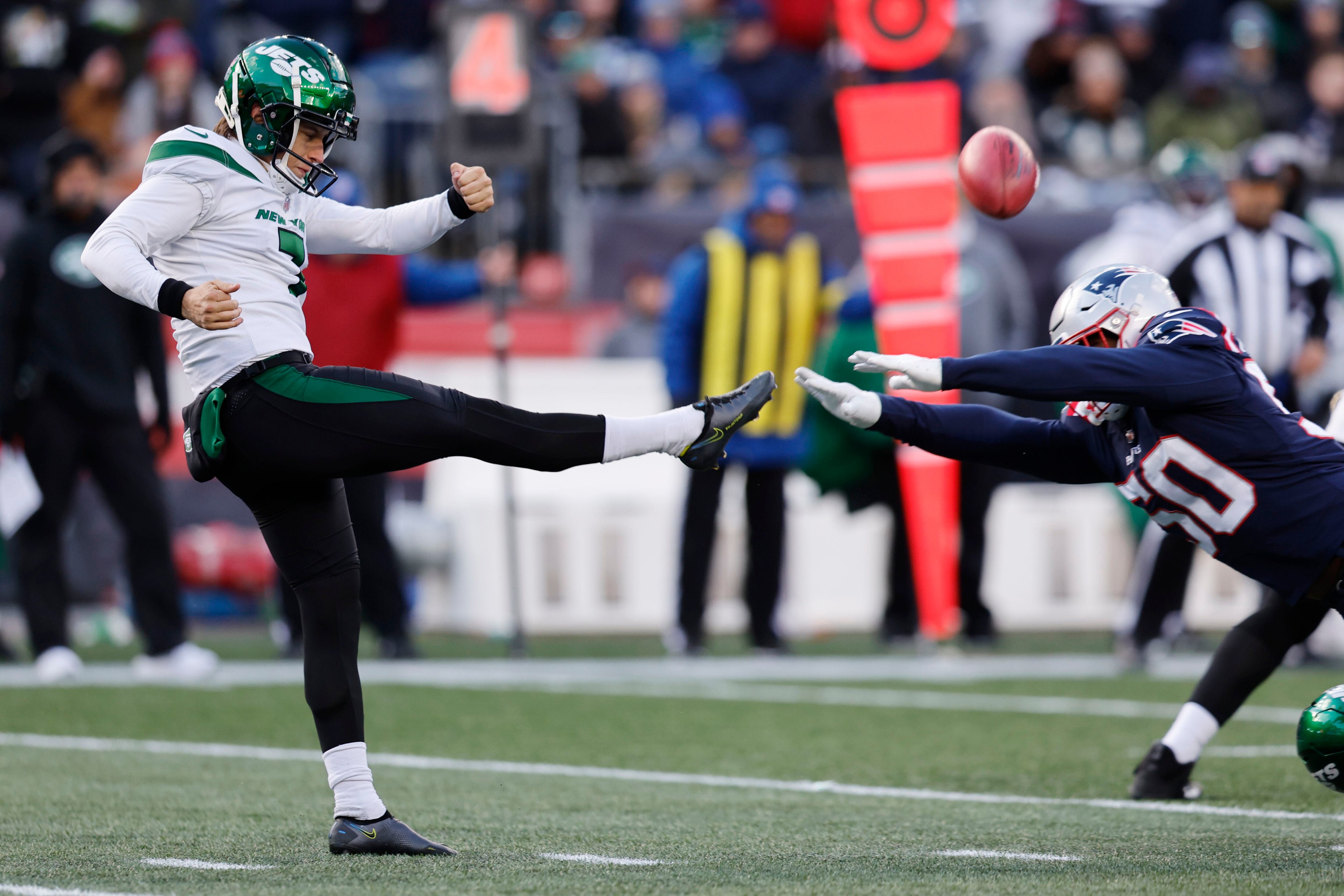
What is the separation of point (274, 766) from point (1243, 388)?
3298mm

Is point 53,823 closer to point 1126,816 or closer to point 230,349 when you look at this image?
point 230,349

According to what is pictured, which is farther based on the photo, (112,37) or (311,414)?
(112,37)

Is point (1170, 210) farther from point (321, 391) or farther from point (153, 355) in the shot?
point (321, 391)

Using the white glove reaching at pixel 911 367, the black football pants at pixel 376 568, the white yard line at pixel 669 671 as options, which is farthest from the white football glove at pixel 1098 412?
the black football pants at pixel 376 568

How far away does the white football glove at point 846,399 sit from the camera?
16.0ft

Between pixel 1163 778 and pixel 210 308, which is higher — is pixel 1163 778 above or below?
below

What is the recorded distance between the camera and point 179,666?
904 cm

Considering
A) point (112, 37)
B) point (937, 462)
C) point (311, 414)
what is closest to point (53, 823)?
point (311, 414)

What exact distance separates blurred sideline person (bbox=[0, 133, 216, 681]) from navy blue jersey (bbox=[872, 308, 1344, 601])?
4919 mm

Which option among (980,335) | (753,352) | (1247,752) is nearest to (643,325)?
(980,335)

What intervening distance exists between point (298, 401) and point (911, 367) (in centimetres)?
139

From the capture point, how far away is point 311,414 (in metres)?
4.65

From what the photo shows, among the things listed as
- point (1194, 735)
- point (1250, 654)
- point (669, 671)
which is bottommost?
point (669, 671)

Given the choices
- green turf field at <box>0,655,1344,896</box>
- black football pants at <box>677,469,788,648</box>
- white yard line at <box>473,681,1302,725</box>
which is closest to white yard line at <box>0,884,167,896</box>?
green turf field at <box>0,655,1344,896</box>
